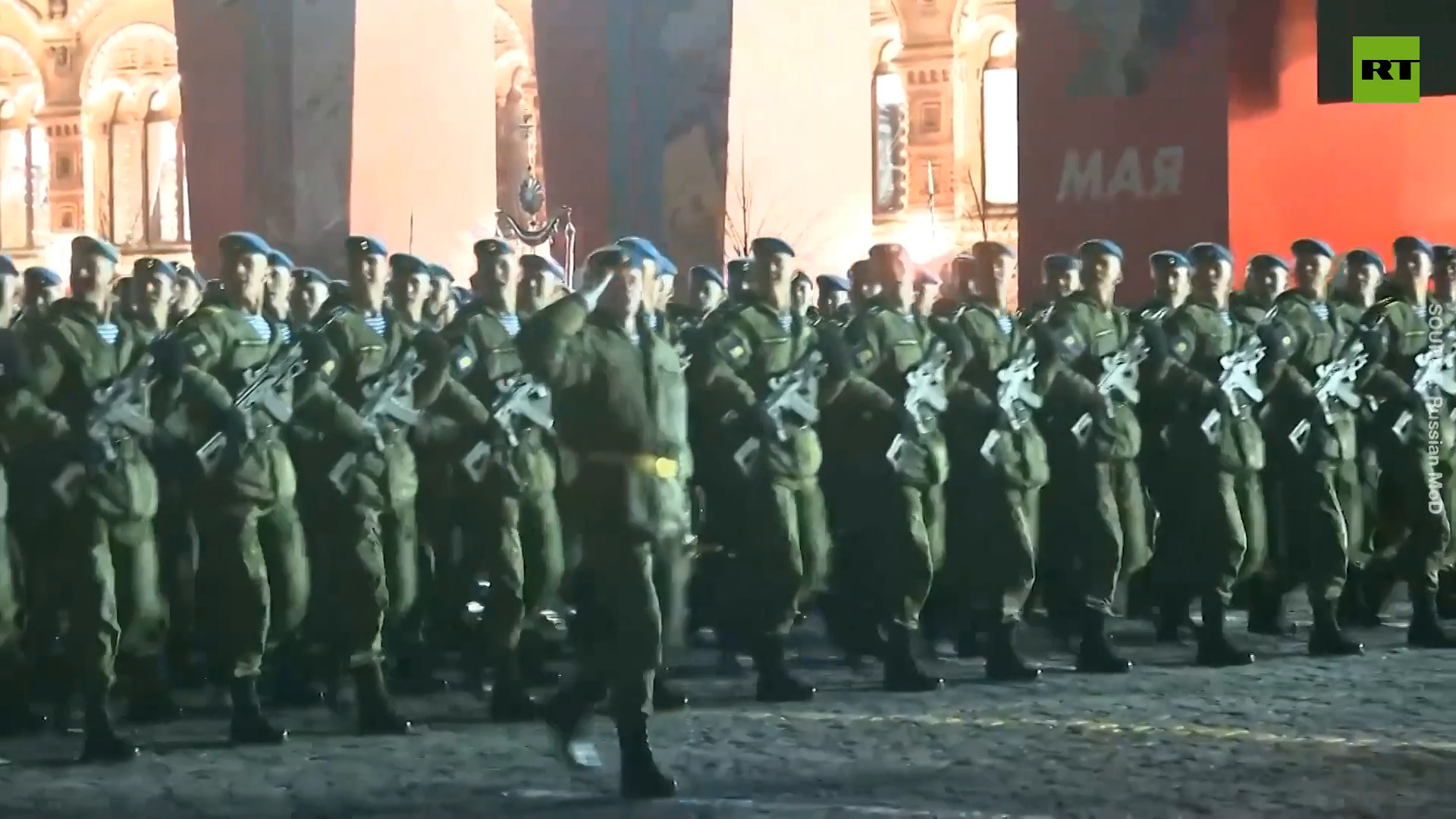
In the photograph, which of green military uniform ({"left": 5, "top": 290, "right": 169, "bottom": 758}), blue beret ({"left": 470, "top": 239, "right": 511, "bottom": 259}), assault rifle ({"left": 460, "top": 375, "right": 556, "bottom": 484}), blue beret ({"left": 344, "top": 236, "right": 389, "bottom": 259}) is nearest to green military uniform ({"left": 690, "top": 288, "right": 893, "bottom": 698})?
assault rifle ({"left": 460, "top": 375, "right": 556, "bottom": 484})

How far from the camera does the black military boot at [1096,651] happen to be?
8539 mm

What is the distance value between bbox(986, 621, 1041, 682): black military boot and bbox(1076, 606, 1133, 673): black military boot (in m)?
0.20

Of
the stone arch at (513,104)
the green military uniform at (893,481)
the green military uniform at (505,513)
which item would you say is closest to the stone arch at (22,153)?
the stone arch at (513,104)

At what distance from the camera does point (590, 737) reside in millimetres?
6961

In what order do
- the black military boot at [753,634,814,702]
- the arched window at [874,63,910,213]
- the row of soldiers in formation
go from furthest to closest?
the arched window at [874,63,910,213]
the black military boot at [753,634,814,702]
the row of soldiers in formation

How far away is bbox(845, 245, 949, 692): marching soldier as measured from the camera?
830cm

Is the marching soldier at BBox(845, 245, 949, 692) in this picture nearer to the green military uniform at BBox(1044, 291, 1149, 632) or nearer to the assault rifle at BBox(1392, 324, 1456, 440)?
the green military uniform at BBox(1044, 291, 1149, 632)

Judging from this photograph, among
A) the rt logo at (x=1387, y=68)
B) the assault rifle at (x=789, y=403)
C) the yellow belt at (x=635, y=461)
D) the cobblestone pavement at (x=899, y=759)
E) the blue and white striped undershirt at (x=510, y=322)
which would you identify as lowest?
the cobblestone pavement at (x=899, y=759)

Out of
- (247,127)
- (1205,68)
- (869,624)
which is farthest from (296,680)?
(247,127)

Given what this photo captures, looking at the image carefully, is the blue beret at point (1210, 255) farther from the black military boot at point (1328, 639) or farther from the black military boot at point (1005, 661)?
the black military boot at point (1005, 661)

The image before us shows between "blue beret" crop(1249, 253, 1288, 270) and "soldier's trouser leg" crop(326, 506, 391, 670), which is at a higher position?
"blue beret" crop(1249, 253, 1288, 270)

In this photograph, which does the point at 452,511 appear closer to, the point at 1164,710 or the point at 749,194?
the point at 1164,710

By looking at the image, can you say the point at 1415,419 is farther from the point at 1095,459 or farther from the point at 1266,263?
the point at 1095,459

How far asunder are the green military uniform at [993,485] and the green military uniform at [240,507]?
2.59m
